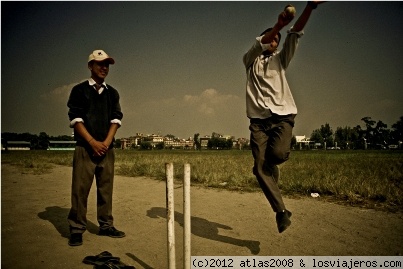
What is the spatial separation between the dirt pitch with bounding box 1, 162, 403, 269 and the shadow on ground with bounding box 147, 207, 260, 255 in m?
0.01

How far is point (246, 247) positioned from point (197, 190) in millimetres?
3939

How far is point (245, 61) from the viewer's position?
3.47m

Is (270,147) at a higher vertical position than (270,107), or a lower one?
lower

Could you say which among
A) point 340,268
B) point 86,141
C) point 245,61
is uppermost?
point 245,61

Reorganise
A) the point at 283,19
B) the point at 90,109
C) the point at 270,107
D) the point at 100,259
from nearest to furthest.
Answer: the point at 100,259 → the point at 283,19 → the point at 270,107 → the point at 90,109

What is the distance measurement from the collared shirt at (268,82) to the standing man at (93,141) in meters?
1.82

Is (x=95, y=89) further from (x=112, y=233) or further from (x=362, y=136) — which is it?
(x=362, y=136)

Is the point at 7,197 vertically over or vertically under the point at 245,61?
under

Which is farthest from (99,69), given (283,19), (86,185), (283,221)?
(283,221)

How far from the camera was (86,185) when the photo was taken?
3520 mm

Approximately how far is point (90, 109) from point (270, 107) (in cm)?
225

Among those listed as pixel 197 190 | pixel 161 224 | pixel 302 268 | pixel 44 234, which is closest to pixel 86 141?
pixel 44 234

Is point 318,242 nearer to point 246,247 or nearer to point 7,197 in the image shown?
point 246,247

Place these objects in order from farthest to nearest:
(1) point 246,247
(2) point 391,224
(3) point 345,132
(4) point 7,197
→ (3) point 345,132, (4) point 7,197, (2) point 391,224, (1) point 246,247
